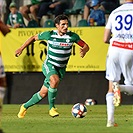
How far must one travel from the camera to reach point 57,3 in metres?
23.0

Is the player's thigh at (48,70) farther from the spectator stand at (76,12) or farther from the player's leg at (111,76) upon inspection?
the spectator stand at (76,12)

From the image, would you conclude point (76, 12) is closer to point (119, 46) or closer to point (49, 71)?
point (49, 71)

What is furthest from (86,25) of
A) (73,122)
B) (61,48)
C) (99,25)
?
(73,122)

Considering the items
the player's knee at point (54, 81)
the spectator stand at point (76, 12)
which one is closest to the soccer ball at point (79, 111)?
the player's knee at point (54, 81)

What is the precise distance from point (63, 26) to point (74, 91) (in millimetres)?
6704

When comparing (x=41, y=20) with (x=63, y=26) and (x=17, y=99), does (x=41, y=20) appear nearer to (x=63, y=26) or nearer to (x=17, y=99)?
(x=17, y=99)

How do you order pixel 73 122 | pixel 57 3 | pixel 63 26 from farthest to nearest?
pixel 57 3, pixel 63 26, pixel 73 122

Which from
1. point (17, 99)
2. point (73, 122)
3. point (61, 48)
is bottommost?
point (17, 99)

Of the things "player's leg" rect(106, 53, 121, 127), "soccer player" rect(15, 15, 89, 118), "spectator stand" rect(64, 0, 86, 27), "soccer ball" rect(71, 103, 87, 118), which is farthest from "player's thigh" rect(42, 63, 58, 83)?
"spectator stand" rect(64, 0, 86, 27)

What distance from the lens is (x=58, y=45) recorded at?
14781 millimetres

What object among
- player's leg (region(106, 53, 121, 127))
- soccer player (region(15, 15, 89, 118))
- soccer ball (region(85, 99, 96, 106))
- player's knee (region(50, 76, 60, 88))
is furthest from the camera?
soccer ball (region(85, 99, 96, 106))

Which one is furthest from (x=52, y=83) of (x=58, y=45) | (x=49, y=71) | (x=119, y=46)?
(x=119, y=46)

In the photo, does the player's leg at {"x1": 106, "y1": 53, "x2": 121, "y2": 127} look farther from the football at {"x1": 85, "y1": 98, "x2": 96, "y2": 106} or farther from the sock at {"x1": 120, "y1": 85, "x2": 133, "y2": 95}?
the football at {"x1": 85, "y1": 98, "x2": 96, "y2": 106}

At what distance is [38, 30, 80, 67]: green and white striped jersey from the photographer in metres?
14.7
